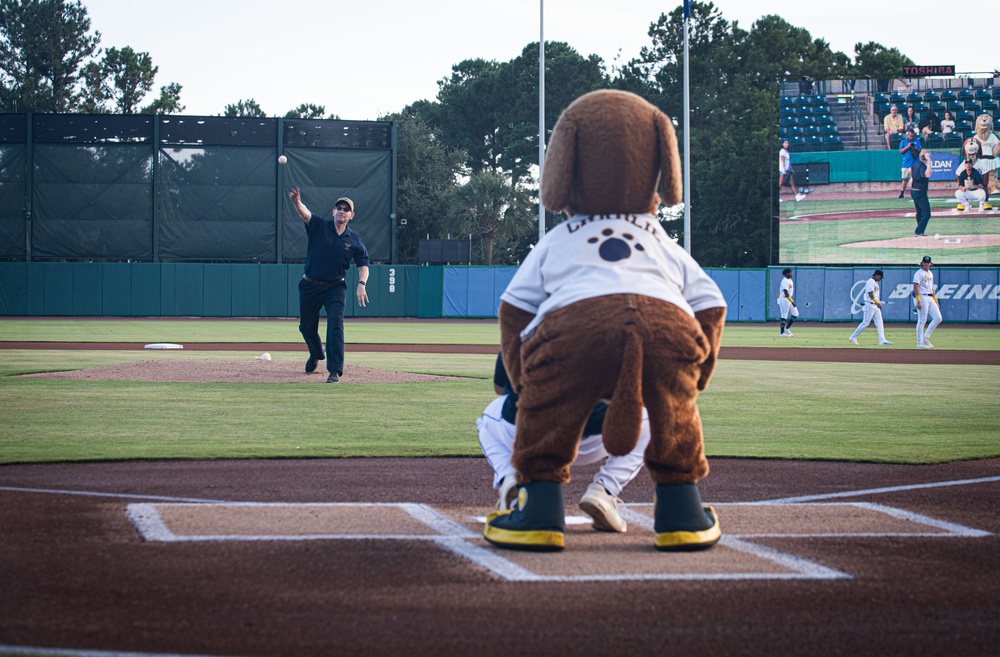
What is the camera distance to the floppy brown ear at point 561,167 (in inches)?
174

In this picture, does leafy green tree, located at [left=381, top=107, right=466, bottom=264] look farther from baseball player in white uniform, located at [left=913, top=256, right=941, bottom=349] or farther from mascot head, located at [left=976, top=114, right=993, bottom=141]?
baseball player in white uniform, located at [left=913, top=256, right=941, bottom=349]

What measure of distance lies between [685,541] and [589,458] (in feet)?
2.37

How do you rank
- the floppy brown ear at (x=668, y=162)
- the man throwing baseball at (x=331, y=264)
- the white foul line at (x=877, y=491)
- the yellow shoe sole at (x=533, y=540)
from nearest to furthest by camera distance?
the yellow shoe sole at (x=533, y=540) < the floppy brown ear at (x=668, y=162) < the white foul line at (x=877, y=491) < the man throwing baseball at (x=331, y=264)

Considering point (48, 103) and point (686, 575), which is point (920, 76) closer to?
point (686, 575)

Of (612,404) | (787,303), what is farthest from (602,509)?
(787,303)

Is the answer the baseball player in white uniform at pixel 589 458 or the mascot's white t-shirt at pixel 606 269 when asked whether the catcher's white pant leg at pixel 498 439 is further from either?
the mascot's white t-shirt at pixel 606 269

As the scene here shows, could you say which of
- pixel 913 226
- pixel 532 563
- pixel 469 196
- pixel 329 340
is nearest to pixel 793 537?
pixel 532 563

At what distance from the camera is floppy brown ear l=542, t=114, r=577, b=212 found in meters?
4.43

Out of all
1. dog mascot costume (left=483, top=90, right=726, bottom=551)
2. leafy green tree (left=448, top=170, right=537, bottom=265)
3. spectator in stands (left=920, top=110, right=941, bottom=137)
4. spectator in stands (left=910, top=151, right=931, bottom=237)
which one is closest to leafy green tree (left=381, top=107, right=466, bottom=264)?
leafy green tree (left=448, top=170, right=537, bottom=265)

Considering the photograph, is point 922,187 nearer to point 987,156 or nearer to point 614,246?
point 987,156

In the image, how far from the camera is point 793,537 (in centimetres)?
432

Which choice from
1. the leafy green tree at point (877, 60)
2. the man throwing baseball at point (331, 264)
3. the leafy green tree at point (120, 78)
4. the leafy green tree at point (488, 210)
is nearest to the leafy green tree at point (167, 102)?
the leafy green tree at point (120, 78)

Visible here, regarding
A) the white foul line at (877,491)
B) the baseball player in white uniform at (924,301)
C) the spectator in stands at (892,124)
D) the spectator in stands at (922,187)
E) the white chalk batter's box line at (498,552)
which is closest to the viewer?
the white chalk batter's box line at (498,552)

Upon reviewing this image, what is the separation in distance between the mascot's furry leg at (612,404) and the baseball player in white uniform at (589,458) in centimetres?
30
